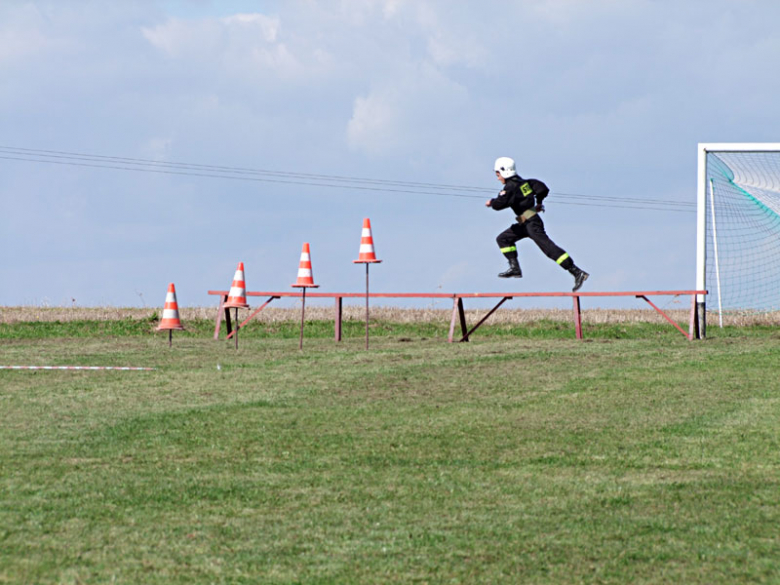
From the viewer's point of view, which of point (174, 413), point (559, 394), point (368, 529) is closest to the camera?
point (368, 529)

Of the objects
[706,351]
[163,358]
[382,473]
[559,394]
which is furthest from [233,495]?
[706,351]

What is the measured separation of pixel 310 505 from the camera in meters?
6.29

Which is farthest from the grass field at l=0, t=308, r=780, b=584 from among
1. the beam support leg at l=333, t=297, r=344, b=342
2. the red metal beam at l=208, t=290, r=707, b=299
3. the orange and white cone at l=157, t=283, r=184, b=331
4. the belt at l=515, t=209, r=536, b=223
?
the beam support leg at l=333, t=297, r=344, b=342

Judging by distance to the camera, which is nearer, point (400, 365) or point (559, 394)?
point (559, 394)

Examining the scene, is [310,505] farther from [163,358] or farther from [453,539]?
[163,358]

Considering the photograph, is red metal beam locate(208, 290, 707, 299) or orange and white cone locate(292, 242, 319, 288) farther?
red metal beam locate(208, 290, 707, 299)

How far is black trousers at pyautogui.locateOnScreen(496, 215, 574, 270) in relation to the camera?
57.0ft

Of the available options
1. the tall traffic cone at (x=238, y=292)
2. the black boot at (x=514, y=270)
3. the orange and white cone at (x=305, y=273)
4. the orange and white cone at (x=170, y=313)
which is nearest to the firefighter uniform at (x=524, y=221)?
the black boot at (x=514, y=270)

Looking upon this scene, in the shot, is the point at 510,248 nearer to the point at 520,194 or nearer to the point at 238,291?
the point at 520,194

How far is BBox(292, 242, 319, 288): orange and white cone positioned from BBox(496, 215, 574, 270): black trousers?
3512 millimetres

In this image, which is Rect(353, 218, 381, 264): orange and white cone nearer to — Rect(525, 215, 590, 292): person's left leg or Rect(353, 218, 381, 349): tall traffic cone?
Rect(353, 218, 381, 349): tall traffic cone

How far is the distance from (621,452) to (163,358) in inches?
407

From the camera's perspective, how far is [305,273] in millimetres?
18156

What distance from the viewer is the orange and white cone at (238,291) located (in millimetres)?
18000
